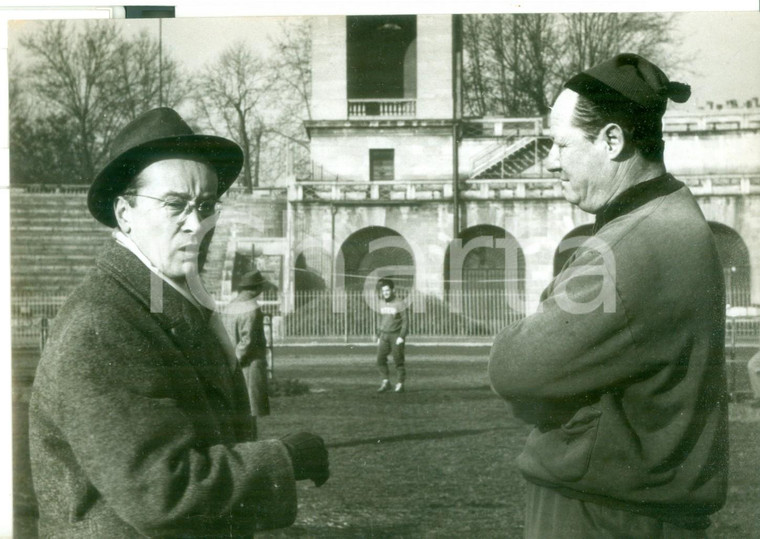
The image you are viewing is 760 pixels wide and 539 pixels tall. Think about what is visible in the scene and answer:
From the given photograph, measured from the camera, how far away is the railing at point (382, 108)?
109 inches

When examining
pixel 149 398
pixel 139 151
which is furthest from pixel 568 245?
pixel 149 398

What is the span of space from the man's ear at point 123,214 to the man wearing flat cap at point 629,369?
0.64 m

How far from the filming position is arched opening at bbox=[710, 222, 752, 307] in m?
2.52

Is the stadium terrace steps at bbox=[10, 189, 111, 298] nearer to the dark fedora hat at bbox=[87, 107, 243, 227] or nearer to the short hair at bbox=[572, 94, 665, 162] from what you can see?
the dark fedora hat at bbox=[87, 107, 243, 227]

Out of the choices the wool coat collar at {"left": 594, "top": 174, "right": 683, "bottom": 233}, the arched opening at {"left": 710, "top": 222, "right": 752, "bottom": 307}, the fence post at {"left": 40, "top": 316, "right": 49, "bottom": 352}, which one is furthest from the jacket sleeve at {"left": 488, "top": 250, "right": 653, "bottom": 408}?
the fence post at {"left": 40, "top": 316, "right": 49, "bottom": 352}

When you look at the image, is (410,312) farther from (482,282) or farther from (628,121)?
(628,121)

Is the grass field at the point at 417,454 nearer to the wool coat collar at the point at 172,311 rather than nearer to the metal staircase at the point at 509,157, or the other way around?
the metal staircase at the point at 509,157

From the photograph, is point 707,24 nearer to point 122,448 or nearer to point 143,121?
point 143,121

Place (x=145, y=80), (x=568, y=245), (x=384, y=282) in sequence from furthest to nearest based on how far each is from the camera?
(x=568, y=245), (x=384, y=282), (x=145, y=80)

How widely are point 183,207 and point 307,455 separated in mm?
478

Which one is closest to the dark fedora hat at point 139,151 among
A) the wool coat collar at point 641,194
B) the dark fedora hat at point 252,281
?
the wool coat collar at point 641,194

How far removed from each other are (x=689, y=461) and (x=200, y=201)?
0.92 metres

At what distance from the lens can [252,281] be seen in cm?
291

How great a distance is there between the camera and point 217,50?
8.36ft
